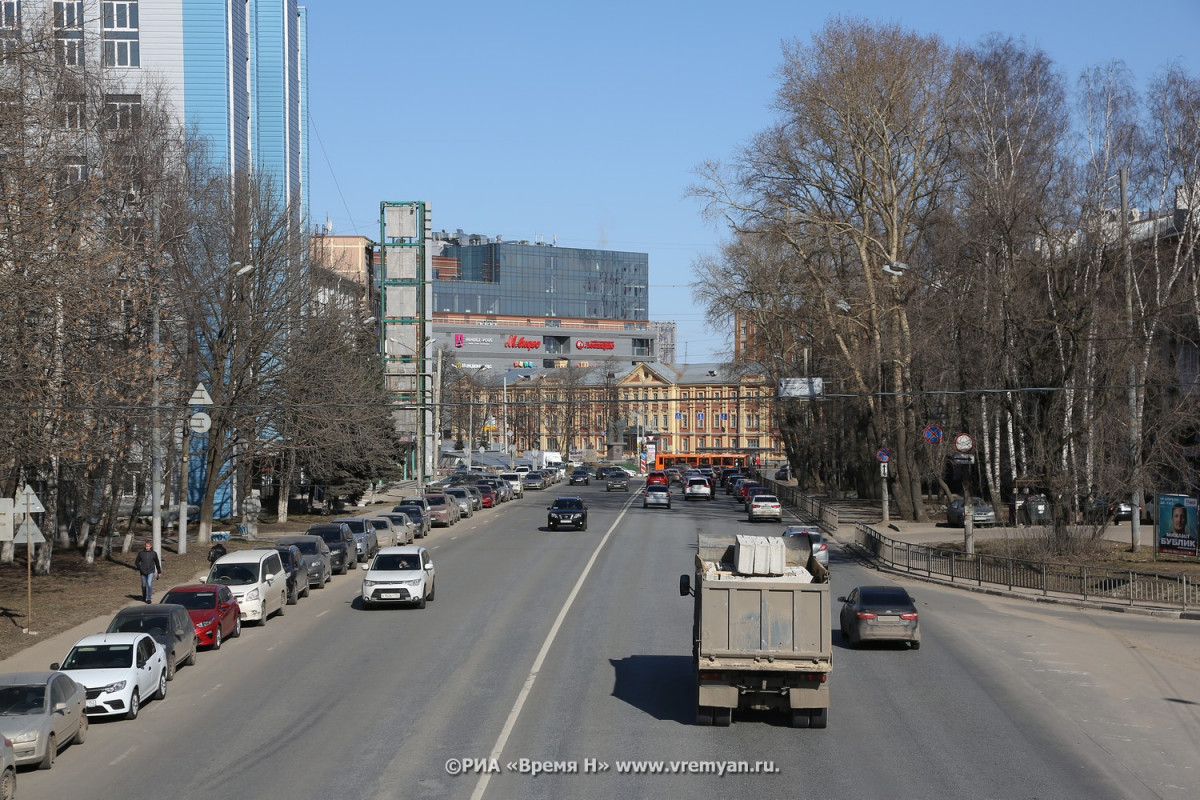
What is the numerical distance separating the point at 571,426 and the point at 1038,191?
117 metres

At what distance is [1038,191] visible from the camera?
135 feet

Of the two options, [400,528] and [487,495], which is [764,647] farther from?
[487,495]

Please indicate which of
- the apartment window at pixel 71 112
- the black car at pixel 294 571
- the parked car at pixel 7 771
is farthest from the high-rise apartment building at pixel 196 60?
the parked car at pixel 7 771

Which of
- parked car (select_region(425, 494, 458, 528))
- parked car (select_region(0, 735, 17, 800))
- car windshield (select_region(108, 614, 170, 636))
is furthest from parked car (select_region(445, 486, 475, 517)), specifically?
parked car (select_region(0, 735, 17, 800))

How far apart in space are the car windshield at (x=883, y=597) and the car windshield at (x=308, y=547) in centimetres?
1696

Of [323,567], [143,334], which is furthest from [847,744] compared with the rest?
[143,334]

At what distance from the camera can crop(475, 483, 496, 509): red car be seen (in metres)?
73.7

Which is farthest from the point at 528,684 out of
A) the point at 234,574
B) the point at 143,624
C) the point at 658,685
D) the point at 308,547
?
the point at 308,547

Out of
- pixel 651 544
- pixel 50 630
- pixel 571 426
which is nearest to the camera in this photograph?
pixel 50 630

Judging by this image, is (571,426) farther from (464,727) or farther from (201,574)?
(464,727)

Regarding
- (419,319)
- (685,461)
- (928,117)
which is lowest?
(685,461)

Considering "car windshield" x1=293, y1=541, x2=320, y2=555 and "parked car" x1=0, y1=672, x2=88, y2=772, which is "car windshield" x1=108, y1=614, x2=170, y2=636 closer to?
"parked car" x1=0, y1=672, x2=88, y2=772

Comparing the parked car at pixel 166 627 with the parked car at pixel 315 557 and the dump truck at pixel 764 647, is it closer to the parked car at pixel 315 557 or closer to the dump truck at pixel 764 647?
the dump truck at pixel 764 647

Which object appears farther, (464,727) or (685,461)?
(685,461)
